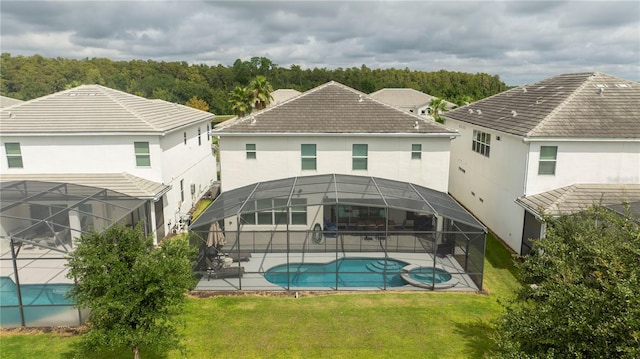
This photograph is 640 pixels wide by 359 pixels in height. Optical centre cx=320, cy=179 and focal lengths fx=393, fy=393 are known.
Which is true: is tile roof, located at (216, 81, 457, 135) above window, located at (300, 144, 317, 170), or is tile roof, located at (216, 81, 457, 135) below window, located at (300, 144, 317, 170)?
above

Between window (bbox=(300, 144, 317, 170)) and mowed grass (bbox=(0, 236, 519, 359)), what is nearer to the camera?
mowed grass (bbox=(0, 236, 519, 359))

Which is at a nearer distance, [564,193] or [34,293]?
[34,293]

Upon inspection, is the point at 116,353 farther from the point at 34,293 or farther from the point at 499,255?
the point at 499,255

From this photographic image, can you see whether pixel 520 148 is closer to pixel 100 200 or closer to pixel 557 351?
pixel 557 351

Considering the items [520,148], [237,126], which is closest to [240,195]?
[237,126]

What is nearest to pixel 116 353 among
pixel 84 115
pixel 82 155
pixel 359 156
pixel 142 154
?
pixel 142 154

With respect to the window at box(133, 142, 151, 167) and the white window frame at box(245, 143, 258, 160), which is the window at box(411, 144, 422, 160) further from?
the window at box(133, 142, 151, 167)

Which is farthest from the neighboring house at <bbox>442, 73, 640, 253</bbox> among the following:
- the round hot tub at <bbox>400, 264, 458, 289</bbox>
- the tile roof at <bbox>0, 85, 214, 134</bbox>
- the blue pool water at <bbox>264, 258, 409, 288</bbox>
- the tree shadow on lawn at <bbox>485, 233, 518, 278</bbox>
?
the tile roof at <bbox>0, 85, 214, 134</bbox>
